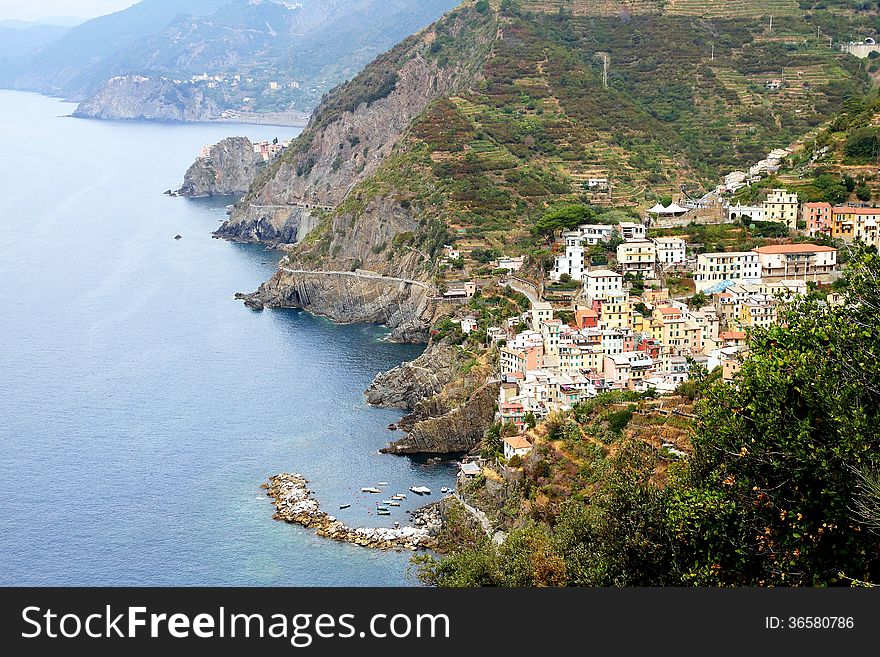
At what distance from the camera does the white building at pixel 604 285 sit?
2260 inches

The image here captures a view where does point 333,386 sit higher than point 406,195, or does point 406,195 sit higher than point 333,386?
point 406,195

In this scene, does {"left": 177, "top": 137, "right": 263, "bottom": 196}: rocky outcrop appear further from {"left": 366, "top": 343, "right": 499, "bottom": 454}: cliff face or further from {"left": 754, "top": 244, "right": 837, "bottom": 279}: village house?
{"left": 754, "top": 244, "right": 837, "bottom": 279}: village house

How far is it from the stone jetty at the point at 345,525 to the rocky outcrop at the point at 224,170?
337ft

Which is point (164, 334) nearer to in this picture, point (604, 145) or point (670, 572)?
point (604, 145)

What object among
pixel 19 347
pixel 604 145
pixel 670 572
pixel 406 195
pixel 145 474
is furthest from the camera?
pixel 604 145

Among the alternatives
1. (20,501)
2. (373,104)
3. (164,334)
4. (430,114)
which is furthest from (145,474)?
(373,104)

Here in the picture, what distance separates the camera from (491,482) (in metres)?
45.7

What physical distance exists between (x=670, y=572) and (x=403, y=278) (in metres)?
61.8

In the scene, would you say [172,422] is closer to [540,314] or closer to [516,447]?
[540,314]

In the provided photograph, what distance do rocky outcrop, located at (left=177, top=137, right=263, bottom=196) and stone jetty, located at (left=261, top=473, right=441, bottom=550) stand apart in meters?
103

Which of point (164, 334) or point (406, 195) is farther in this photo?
point (406, 195)

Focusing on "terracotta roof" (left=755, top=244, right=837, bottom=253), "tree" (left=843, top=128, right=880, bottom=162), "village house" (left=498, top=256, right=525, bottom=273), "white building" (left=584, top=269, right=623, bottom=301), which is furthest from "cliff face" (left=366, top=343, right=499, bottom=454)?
"tree" (left=843, top=128, right=880, bottom=162)

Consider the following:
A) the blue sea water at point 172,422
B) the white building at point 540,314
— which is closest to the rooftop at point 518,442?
the blue sea water at point 172,422

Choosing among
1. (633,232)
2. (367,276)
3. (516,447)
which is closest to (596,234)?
(633,232)
